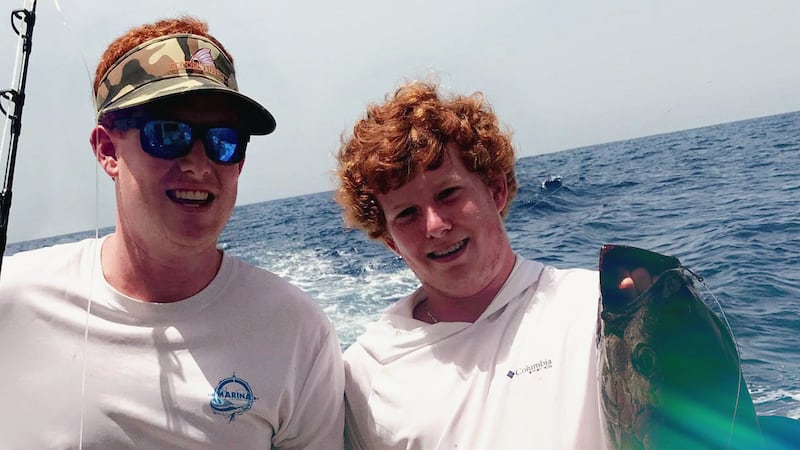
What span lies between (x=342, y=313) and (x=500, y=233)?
20.6ft

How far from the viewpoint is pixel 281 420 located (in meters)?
2.26

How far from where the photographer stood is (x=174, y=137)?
6.73 feet

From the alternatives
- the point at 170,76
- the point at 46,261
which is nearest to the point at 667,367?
the point at 170,76

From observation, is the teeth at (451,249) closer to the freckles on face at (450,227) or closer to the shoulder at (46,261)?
the freckles on face at (450,227)

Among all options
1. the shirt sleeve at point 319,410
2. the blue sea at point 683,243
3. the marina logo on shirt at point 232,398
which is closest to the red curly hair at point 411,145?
the shirt sleeve at point 319,410

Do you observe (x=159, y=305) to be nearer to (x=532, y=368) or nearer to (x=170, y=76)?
(x=170, y=76)

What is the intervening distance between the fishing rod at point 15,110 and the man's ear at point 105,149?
28 centimetres

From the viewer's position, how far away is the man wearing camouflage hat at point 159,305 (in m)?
2.01

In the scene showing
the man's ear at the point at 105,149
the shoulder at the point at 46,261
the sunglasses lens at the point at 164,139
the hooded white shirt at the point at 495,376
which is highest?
the sunglasses lens at the point at 164,139

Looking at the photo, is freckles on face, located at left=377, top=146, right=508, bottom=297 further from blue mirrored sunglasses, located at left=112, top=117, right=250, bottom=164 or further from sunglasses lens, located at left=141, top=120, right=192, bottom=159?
sunglasses lens, located at left=141, top=120, right=192, bottom=159

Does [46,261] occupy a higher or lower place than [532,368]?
higher

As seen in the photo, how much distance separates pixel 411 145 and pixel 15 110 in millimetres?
1463

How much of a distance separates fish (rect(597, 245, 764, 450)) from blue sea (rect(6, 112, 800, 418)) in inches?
7.7

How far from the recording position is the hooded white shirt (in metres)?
2.04
